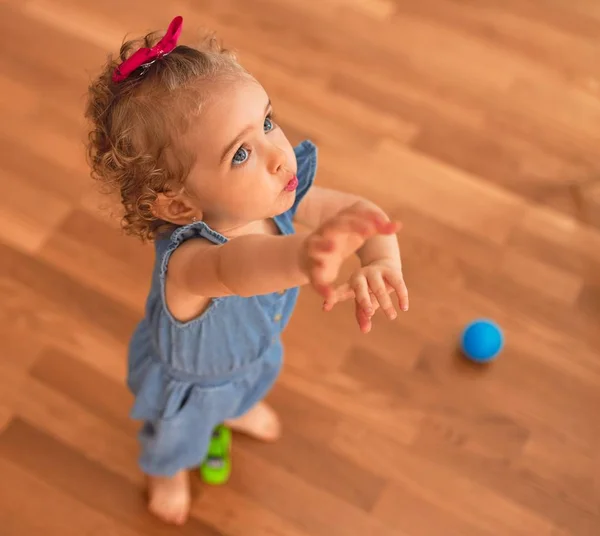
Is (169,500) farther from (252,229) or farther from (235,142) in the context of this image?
(235,142)

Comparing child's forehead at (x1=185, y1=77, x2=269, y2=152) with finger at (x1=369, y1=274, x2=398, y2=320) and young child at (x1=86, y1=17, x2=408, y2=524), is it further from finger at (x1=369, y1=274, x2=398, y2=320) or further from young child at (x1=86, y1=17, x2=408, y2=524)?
finger at (x1=369, y1=274, x2=398, y2=320)

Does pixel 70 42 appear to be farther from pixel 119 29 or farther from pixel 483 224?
pixel 483 224

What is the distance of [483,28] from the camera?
5.65ft

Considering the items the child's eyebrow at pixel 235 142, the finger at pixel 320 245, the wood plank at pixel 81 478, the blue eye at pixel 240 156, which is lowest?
the wood plank at pixel 81 478

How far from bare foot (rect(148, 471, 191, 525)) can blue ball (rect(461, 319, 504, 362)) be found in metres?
0.54

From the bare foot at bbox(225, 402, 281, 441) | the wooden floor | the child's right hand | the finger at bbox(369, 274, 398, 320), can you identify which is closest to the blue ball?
the wooden floor

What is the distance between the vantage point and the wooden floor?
1181mm

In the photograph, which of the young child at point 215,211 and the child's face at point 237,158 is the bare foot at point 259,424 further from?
the child's face at point 237,158

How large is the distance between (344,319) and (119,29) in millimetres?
903

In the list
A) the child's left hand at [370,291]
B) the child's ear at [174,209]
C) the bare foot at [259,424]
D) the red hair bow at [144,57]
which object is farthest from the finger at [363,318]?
the bare foot at [259,424]

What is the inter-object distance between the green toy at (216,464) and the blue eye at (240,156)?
0.62 metres

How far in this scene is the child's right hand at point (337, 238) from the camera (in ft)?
1.75

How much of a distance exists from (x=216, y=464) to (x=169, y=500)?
9cm

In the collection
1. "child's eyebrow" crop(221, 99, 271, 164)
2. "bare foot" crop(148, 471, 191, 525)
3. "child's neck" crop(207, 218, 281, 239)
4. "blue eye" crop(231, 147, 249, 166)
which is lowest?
"bare foot" crop(148, 471, 191, 525)
